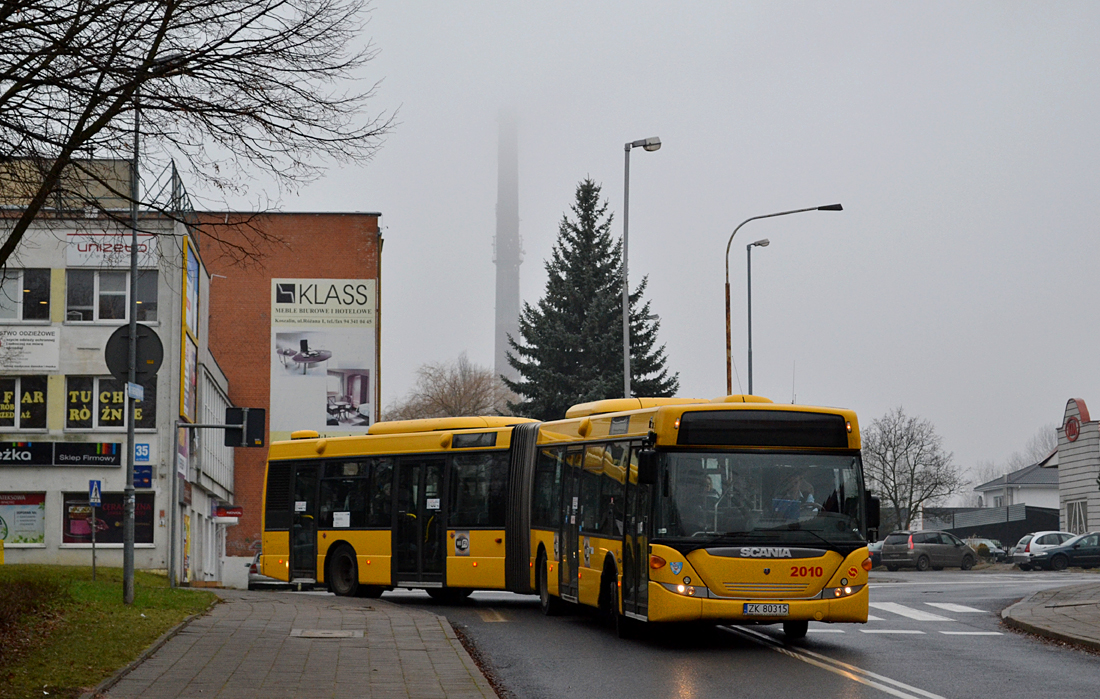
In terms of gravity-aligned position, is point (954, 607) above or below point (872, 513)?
below

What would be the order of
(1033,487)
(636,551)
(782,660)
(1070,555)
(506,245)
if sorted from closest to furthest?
(782,660) < (636,551) < (1070,555) < (1033,487) < (506,245)

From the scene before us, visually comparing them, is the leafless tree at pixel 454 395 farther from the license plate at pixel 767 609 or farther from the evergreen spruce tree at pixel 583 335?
the license plate at pixel 767 609

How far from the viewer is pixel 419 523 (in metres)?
22.4

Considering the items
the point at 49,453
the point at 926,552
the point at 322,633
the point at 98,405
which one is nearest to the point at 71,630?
the point at 322,633

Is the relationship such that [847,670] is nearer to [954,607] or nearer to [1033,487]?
→ [954,607]

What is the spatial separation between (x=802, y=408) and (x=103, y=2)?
26.6ft

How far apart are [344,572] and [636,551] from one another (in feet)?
32.6

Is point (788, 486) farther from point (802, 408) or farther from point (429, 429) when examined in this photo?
point (429, 429)

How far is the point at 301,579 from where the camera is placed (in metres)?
24.4

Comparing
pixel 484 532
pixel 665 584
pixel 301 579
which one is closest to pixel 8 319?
pixel 301 579

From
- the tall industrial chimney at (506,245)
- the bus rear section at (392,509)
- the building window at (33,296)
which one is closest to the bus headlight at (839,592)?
the bus rear section at (392,509)

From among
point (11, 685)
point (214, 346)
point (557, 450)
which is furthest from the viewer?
point (214, 346)

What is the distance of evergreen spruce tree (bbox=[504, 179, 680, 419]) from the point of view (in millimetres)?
55281

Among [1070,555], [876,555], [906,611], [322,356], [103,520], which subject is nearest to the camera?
[906,611]
